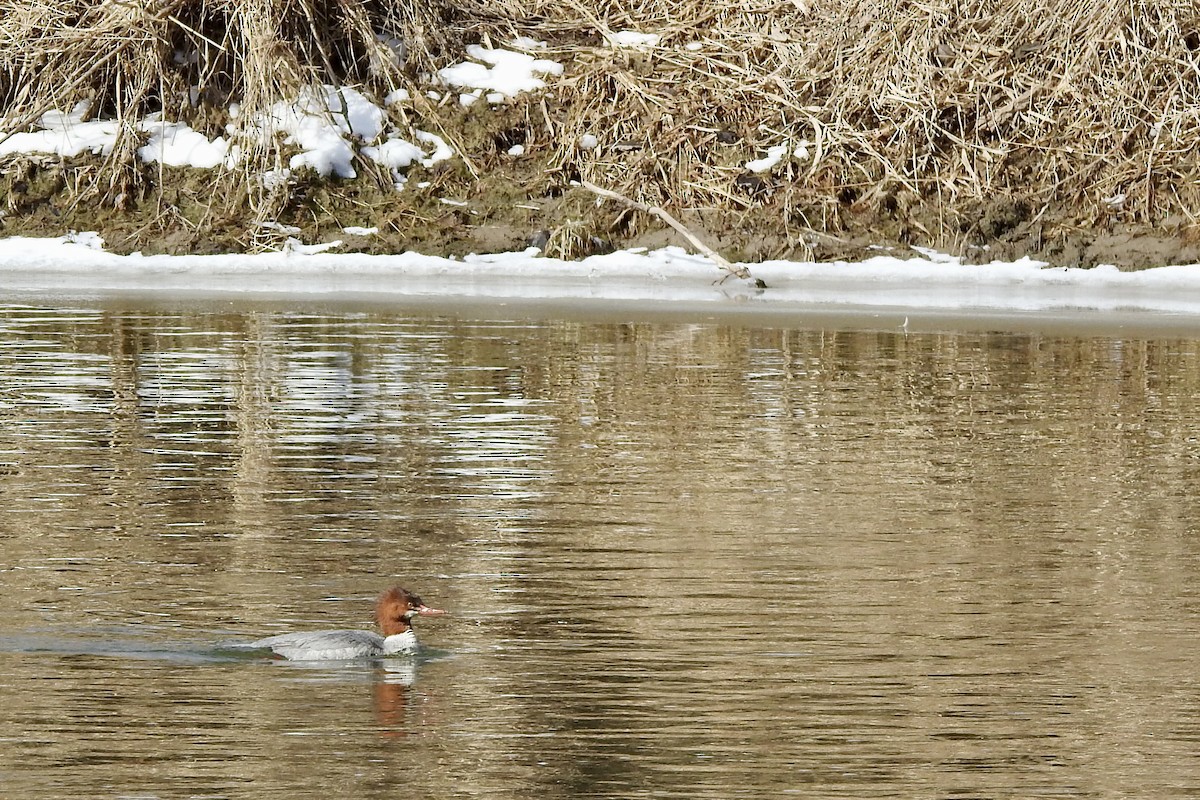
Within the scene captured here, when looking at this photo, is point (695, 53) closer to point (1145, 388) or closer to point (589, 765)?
point (1145, 388)

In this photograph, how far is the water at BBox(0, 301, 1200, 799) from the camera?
19.5 ft

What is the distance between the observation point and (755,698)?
21.1 ft

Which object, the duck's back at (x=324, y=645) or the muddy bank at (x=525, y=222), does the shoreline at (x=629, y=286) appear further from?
the duck's back at (x=324, y=645)

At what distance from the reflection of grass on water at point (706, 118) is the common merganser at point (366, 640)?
11.7m

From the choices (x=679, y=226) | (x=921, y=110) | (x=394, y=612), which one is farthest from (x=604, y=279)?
(x=394, y=612)

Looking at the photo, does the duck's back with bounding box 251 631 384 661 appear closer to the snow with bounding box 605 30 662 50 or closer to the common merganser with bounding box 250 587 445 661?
the common merganser with bounding box 250 587 445 661

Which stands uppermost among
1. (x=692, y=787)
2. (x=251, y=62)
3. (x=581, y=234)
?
(x=251, y=62)

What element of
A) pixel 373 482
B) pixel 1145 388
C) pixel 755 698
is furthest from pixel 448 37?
pixel 755 698

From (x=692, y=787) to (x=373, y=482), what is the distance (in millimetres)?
4544

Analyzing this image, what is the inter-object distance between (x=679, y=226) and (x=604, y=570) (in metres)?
10.5

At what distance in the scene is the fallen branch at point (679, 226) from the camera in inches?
705

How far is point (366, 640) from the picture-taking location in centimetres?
692

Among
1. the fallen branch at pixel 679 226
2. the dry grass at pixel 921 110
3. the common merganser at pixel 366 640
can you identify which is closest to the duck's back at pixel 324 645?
the common merganser at pixel 366 640

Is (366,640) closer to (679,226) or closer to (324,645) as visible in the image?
(324,645)
